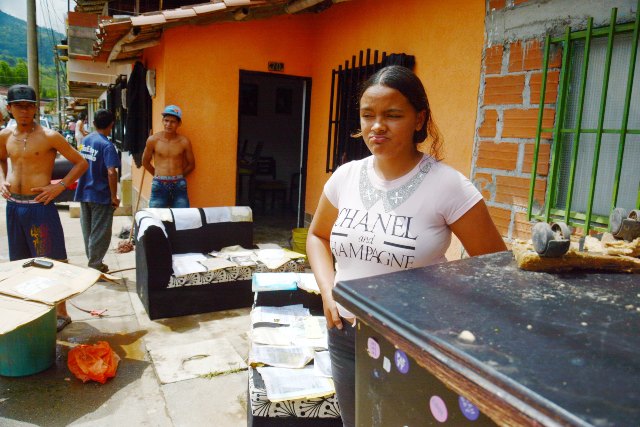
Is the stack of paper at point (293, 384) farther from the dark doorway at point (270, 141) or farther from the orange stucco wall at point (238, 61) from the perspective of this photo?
the dark doorway at point (270, 141)

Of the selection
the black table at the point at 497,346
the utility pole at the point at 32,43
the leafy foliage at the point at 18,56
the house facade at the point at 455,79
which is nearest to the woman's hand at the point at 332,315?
the black table at the point at 497,346

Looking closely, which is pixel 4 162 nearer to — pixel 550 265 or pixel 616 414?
pixel 550 265

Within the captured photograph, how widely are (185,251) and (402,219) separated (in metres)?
3.77

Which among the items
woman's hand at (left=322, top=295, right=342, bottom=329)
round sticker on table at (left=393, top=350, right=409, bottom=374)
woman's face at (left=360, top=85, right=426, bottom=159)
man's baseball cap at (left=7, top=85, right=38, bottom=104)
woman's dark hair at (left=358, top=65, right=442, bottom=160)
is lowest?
woman's hand at (left=322, top=295, right=342, bottom=329)

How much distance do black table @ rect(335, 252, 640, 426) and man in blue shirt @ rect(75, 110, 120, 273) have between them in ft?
15.8

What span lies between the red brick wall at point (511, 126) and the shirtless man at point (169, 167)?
3.72 meters

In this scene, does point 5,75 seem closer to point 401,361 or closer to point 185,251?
point 185,251

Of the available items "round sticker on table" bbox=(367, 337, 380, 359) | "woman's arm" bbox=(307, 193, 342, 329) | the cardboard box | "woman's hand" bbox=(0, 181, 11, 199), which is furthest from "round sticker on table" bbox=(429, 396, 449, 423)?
"woman's hand" bbox=(0, 181, 11, 199)

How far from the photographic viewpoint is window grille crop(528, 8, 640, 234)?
246 centimetres

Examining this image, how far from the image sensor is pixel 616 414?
0.55 meters

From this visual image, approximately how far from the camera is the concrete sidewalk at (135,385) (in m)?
2.74

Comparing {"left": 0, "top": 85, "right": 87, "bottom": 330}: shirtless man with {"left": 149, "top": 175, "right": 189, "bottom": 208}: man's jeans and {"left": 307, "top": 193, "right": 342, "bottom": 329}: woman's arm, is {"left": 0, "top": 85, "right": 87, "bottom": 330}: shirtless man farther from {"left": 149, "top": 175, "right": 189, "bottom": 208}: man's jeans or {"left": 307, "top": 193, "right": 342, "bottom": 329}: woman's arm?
{"left": 307, "top": 193, "right": 342, "bottom": 329}: woman's arm

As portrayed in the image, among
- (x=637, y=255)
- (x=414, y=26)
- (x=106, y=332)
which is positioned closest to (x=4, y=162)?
(x=106, y=332)

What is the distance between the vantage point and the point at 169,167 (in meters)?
5.73
